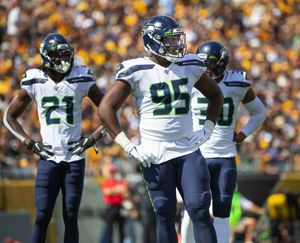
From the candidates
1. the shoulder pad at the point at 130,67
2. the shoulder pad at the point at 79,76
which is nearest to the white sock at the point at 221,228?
the shoulder pad at the point at 79,76

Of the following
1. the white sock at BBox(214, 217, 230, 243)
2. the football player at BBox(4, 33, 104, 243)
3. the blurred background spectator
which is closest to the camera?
the football player at BBox(4, 33, 104, 243)

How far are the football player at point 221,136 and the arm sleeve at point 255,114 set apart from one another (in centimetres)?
19

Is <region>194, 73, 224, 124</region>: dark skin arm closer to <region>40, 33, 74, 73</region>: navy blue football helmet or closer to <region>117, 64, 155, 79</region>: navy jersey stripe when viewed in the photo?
<region>117, 64, 155, 79</region>: navy jersey stripe

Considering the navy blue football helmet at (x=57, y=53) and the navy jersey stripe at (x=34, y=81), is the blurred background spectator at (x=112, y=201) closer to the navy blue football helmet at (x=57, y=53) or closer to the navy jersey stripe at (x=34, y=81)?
the navy jersey stripe at (x=34, y=81)

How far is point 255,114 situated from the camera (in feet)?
30.5

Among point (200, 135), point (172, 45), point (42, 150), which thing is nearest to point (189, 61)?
point (172, 45)

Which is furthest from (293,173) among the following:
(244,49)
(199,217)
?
(199,217)

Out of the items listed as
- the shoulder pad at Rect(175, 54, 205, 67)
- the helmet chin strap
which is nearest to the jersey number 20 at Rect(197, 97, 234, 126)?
the helmet chin strap

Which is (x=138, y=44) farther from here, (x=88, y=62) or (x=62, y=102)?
(x=62, y=102)

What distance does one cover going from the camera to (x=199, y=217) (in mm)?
6996

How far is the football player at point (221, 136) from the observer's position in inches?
336

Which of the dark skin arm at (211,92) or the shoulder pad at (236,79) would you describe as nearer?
the dark skin arm at (211,92)

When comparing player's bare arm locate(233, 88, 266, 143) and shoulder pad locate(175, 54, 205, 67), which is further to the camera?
player's bare arm locate(233, 88, 266, 143)

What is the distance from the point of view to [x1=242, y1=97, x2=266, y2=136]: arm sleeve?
9.14 metres
